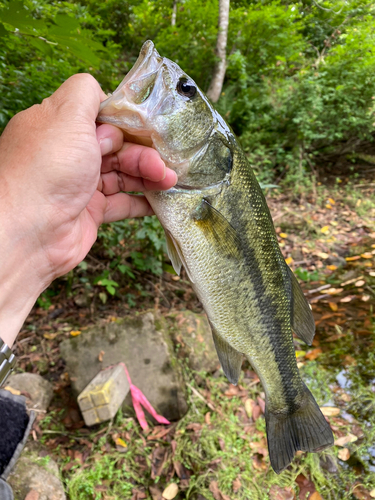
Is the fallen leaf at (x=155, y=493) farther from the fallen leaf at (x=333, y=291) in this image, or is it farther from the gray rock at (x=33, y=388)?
the fallen leaf at (x=333, y=291)

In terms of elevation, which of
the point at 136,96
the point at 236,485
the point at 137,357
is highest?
the point at 136,96

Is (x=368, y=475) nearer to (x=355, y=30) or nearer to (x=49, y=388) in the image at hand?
(x=49, y=388)

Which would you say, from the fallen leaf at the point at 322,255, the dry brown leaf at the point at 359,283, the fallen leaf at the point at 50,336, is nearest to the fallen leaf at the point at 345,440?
the dry brown leaf at the point at 359,283

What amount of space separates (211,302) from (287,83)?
706 cm

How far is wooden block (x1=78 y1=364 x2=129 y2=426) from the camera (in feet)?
8.36

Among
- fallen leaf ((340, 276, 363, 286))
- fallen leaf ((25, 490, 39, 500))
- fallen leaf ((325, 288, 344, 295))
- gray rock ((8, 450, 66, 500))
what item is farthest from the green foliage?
fallen leaf ((25, 490, 39, 500))

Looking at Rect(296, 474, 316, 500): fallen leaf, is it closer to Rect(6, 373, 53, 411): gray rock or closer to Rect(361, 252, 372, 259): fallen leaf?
Rect(6, 373, 53, 411): gray rock

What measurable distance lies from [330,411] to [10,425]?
285 centimetres

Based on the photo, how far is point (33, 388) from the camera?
2818 mm

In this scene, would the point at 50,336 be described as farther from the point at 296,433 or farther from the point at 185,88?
the point at 185,88

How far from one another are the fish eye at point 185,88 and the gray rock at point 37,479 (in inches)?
108

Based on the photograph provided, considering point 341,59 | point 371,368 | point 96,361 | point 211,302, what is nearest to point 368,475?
point 371,368

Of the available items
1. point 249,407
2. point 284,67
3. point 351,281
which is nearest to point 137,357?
point 249,407

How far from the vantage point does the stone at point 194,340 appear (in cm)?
328
